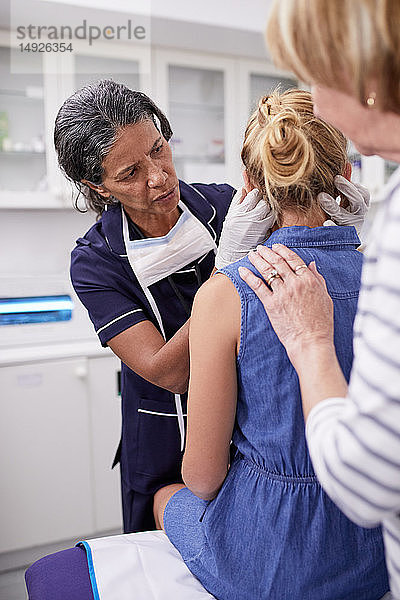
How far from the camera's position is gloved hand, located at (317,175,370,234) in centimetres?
97

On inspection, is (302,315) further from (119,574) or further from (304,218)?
(119,574)

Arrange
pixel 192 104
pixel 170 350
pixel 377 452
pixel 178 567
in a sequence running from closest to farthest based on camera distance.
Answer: pixel 377 452 → pixel 178 567 → pixel 170 350 → pixel 192 104

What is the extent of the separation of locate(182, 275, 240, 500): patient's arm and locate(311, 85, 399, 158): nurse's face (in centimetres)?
33

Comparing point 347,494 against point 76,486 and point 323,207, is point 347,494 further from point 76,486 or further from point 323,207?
point 76,486

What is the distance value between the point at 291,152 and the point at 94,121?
0.59 meters

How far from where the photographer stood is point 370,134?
61 centimetres

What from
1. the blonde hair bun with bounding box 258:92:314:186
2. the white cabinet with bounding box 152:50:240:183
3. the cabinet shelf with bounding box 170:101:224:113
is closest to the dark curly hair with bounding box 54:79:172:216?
the blonde hair bun with bounding box 258:92:314:186

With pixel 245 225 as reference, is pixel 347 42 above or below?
above

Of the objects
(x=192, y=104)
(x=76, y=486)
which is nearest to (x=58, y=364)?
(x=76, y=486)

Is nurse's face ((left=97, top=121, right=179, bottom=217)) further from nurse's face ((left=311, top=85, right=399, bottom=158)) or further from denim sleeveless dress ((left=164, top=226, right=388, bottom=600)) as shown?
nurse's face ((left=311, top=85, right=399, bottom=158))

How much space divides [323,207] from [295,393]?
0.32 meters

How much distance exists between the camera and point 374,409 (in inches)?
20.8

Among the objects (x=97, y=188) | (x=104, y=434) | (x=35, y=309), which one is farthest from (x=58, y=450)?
(x=97, y=188)

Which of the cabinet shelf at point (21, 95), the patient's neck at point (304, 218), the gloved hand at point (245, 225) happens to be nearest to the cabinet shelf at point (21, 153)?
the cabinet shelf at point (21, 95)
